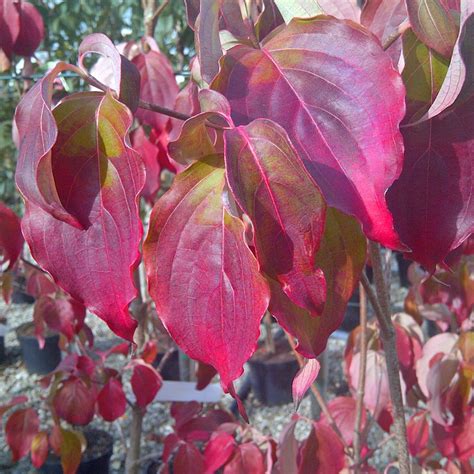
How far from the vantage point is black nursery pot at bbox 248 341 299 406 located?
1.95 meters

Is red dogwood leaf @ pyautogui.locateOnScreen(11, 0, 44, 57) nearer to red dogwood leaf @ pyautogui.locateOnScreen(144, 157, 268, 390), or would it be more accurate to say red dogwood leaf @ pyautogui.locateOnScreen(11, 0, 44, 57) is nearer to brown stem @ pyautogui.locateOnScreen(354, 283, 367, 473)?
brown stem @ pyautogui.locateOnScreen(354, 283, 367, 473)

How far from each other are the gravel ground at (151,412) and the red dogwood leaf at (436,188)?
1.04 m

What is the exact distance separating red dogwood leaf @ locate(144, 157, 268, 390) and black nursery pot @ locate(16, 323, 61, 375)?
200 cm

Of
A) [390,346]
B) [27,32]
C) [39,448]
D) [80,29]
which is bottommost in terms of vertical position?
[39,448]

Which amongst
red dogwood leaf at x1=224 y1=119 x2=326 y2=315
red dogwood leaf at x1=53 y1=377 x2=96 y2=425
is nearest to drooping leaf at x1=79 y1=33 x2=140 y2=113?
red dogwood leaf at x1=224 y1=119 x2=326 y2=315

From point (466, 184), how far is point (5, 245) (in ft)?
1.99

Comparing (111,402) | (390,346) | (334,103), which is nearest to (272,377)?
(111,402)

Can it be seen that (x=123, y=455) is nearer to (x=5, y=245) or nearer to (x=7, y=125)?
(x=5, y=245)

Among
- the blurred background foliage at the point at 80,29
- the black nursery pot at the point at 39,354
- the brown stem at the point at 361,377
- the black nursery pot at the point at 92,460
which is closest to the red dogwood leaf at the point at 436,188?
the brown stem at the point at 361,377

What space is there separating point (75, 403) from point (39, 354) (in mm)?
1144

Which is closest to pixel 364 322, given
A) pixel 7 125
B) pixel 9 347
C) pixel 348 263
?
pixel 348 263

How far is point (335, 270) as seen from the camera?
0.38 meters

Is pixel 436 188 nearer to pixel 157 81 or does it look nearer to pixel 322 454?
pixel 322 454

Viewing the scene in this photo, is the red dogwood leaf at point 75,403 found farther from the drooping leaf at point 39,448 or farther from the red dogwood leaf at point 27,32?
the red dogwood leaf at point 27,32
